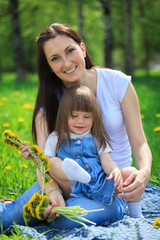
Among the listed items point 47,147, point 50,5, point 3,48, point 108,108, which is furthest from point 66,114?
point 3,48

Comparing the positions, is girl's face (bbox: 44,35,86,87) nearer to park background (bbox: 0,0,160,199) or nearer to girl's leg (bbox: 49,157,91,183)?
park background (bbox: 0,0,160,199)

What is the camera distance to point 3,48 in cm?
1582

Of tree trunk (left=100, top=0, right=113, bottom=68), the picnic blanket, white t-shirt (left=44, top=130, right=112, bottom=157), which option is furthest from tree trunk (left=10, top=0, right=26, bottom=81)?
the picnic blanket

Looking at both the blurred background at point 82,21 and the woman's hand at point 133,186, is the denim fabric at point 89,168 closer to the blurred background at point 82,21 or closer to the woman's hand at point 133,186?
the woman's hand at point 133,186

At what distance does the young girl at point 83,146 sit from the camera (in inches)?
68.7

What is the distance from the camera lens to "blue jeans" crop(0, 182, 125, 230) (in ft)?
5.65

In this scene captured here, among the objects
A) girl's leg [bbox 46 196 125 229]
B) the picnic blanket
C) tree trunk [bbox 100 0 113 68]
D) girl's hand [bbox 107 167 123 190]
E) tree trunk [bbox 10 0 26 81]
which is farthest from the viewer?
tree trunk [bbox 10 0 26 81]

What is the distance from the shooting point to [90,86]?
2.13m

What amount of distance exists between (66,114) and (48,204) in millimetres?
535

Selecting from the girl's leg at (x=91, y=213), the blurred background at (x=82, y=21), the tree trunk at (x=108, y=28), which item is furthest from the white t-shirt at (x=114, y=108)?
the tree trunk at (x=108, y=28)

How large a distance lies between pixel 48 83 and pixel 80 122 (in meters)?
0.52

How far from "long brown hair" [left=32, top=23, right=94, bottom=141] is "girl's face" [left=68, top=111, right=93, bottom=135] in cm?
29

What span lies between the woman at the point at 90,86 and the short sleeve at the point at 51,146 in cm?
13

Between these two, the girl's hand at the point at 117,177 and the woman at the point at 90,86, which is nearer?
the girl's hand at the point at 117,177
